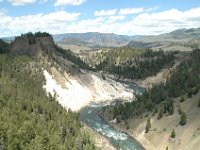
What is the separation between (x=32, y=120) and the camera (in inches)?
4277

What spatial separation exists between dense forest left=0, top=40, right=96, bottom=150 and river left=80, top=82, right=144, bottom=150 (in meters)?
10.6

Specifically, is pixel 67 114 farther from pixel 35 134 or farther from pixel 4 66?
pixel 4 66

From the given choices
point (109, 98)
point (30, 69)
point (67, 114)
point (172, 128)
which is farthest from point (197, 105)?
point (30, 69)

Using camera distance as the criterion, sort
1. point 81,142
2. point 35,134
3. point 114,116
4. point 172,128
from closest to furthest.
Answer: point 35,134
point 81,142
point 172,128
point 114,116

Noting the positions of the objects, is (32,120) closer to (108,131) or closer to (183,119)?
(108,131)

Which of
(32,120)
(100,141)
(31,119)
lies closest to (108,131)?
(100,141)

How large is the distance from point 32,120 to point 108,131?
33.0m

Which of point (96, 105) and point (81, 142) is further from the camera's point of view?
point (96, 105)

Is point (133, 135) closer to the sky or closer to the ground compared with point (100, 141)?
closer to the ground

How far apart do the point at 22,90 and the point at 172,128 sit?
55.6 m

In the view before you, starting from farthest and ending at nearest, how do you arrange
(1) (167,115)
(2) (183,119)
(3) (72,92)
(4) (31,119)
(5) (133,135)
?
(3) (72,92)
(1) (167,115)
(5) (133,135)
(2) (183,119)
(4) (31,119)

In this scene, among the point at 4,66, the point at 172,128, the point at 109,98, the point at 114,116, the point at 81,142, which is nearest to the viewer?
the point at 81,142

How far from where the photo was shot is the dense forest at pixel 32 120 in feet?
310

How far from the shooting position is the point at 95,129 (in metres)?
137
